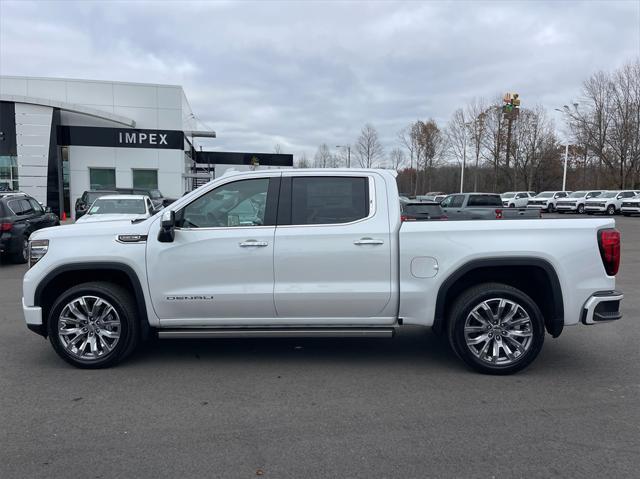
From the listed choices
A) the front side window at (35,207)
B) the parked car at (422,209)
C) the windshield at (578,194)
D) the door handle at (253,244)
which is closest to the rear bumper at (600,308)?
the door handle at (253,244)

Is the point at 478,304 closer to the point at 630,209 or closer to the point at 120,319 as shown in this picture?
the point at 120,319

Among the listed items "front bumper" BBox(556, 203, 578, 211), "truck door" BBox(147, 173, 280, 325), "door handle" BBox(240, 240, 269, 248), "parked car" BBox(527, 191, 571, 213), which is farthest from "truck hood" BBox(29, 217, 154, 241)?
"parked car" BBox(527, 191, 571, 213)

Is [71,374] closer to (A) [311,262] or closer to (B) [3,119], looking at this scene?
(A) [311,262]

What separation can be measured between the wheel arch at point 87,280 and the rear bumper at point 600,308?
4.20 meters

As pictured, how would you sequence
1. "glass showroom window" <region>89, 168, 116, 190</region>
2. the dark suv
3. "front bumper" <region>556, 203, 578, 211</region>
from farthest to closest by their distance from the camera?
"front bumper" <region>556, 203, 578, 211</region> → "glass showroom window" <region>89, 168, 116, 190</region> → the dark suv

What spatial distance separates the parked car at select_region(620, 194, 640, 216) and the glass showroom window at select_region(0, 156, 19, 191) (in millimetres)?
37545

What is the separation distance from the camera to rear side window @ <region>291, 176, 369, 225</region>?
5070 millimetres

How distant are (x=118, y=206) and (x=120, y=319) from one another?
A: 386 inches

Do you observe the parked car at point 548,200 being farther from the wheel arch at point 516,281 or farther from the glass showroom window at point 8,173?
the wheel arch at point 516,281

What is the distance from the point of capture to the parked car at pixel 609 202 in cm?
3584

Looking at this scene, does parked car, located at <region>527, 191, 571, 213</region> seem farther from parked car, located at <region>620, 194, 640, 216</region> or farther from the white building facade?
the white building facade

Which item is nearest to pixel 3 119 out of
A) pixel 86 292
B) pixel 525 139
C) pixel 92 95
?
pixel 92 95

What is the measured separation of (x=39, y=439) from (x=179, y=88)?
30.9m

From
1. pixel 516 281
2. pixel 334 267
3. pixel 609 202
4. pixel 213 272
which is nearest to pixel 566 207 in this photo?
pixel 609 202
